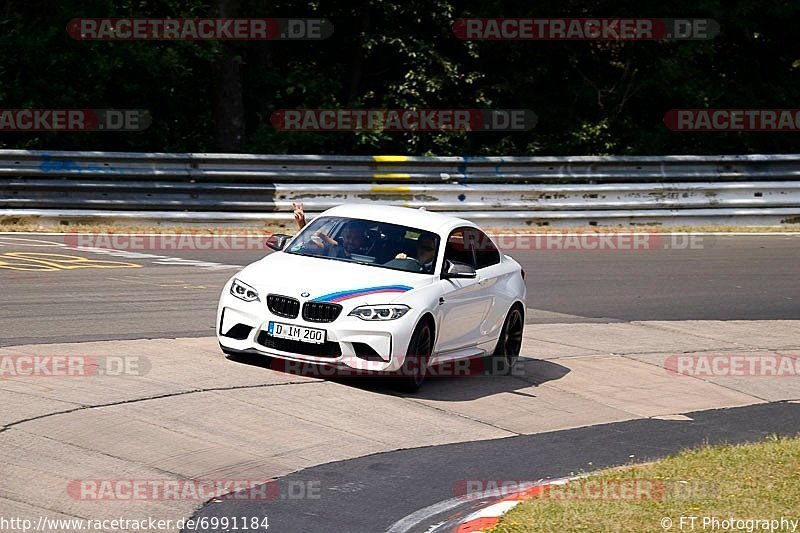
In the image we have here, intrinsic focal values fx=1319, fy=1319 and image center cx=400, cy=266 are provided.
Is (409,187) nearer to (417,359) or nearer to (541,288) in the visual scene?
(541,288)

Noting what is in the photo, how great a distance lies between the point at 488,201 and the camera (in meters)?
24.6

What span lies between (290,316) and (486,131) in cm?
1851

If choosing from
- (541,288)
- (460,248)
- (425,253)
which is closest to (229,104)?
(541,288)

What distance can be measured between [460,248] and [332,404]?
2594mm

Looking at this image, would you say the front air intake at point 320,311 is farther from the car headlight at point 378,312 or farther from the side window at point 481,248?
the side window at point 481,248

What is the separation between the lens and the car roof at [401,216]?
13.1 meters

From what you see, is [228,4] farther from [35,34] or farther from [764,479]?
[764,479]

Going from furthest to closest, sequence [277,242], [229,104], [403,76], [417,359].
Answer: [403,76], [229,104], [277,242], [417,359]

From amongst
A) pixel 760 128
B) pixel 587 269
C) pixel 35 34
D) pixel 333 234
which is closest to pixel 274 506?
pixel 333 234

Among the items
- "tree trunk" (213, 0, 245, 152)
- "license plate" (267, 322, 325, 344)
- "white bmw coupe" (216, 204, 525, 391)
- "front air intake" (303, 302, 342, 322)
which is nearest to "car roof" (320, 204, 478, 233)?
"white bmw coupe" (216, 204, 525, 391)

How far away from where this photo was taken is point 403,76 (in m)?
28.4

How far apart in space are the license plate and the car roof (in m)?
1.75

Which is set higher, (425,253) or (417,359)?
(425,253)

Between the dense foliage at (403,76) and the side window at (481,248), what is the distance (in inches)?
524
